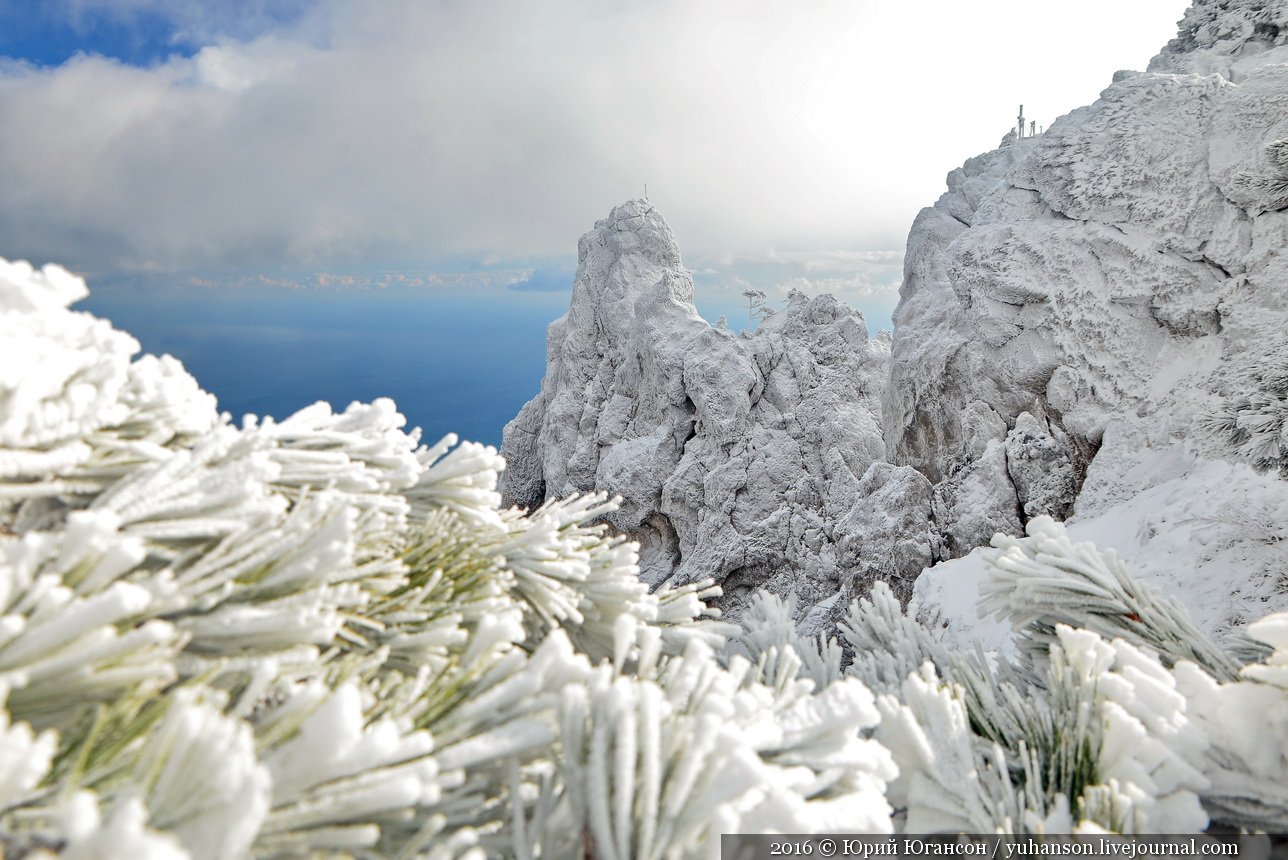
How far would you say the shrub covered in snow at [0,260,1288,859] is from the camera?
676 mm

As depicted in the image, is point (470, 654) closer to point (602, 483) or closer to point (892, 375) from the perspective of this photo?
point (892, 375)

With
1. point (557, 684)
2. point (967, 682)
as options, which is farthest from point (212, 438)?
point (967, 682)

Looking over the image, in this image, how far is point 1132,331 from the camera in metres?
9.52

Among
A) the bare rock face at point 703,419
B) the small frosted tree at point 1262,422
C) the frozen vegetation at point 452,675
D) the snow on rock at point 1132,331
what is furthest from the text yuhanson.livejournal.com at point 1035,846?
the bare rock face at point 703,419

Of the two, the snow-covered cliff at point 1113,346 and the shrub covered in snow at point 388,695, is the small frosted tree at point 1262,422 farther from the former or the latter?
the shrub covered in snow at point 388,695

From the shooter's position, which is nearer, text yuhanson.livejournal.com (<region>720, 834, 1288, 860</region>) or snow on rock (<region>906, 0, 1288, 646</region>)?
text yuhanson.livejournal.com (<region>720, 834, 1288, 860</region>)

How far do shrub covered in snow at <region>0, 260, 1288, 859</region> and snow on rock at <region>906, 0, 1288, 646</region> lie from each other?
5546 mm

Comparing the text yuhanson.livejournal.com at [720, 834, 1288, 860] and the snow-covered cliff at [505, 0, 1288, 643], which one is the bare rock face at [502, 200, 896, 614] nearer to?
the snow-covered cliff at [505, 0, 1288, 643]

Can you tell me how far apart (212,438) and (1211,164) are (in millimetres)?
12271

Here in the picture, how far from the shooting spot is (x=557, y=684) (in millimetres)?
891

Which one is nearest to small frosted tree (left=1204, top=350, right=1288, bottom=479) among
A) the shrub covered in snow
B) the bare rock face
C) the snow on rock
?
the snow on rock

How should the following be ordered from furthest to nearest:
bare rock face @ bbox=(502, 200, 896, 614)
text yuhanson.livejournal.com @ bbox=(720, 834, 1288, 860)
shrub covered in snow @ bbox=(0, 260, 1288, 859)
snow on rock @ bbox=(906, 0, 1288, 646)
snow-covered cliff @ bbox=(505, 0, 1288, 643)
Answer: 1. bare rock face @ bbox=(502, 200, 896, 614)
2. snow on rock @ bbox=(906, 0, 1288, 646)
3. snow-covered cliff @ bbox=(505, 0, 1288, 643)
4. text yuhanson.livejournal.com @ bbox=(720, 834, 1288, 860)
5. shrub covered in snow @ bbox=(0, 260, 1288, 859)

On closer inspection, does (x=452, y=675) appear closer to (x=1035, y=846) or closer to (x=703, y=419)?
(x=1035, y=846)

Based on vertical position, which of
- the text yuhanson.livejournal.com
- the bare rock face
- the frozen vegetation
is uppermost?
the frozen vegetation
